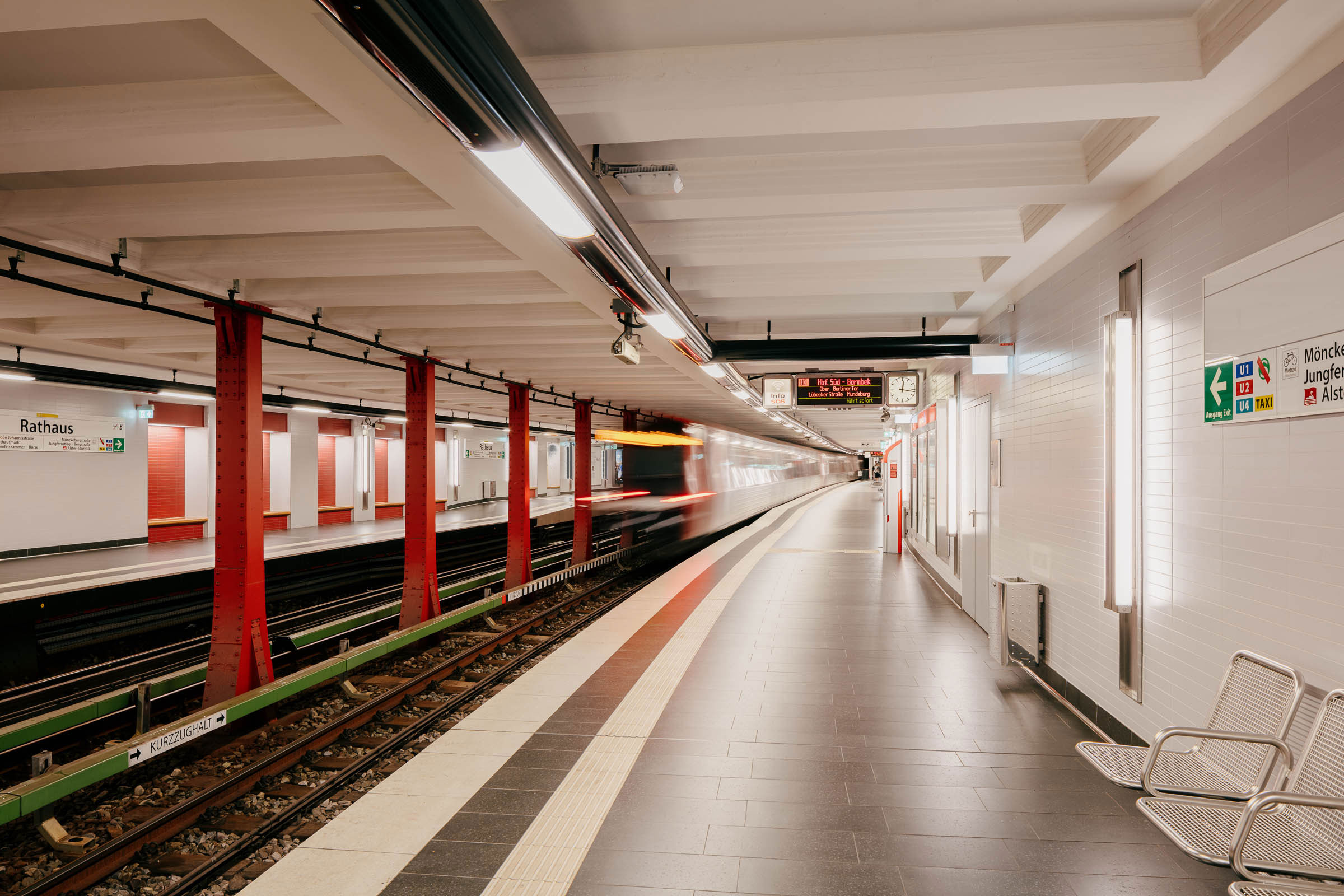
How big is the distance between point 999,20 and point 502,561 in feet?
41.3

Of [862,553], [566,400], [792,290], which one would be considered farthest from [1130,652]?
[566,400]

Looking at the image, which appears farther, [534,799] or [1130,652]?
[1130,652]

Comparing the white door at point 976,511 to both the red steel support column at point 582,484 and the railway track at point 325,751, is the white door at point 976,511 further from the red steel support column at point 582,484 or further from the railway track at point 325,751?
the red steel support column at point 582,484

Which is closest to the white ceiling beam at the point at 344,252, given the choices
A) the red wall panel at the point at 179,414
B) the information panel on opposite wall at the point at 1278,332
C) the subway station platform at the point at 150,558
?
the information panel on opposite wall at the point at 1278,332

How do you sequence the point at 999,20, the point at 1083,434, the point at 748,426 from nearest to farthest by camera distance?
the point at 999,20 → the point at 1083,434 → the point at 748,426

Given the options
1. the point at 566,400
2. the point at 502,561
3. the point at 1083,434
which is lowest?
the point at 502,561

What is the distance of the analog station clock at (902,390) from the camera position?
29.4ft

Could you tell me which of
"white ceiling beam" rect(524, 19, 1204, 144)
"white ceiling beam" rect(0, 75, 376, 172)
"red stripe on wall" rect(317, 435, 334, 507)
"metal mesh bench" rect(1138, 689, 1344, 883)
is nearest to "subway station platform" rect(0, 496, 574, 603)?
"red stripe on wall" rect(317, 435, 334, 507)

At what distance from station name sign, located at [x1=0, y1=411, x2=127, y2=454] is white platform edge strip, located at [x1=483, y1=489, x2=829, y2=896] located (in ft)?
36.4

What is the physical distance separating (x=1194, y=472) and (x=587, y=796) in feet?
11.3

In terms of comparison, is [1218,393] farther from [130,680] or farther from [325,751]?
[130,680]

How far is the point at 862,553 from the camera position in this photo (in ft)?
41.3

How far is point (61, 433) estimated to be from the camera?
10.9 m

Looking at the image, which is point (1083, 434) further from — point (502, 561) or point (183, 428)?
point (183, 428)
